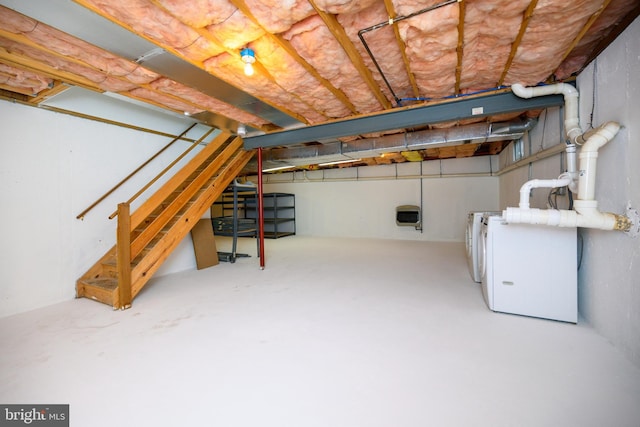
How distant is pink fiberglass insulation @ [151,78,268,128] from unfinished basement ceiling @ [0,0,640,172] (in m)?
0.03

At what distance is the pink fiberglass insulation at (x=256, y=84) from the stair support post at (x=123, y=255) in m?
1.85

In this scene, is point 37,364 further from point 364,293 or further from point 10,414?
point 364,293

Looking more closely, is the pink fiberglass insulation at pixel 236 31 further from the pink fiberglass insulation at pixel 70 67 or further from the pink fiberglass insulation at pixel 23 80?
the pink fiberglass insulation at pixel 23 80

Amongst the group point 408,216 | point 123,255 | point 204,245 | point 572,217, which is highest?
point 572,217

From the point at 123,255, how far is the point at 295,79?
279 cm

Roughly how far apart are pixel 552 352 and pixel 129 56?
14.2 feet

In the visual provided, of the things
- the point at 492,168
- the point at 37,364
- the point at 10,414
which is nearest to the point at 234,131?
the point at 37,364

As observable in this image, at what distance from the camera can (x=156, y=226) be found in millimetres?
3736

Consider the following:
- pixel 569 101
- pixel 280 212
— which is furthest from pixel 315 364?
pixel 280 212

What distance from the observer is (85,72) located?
2635 mm

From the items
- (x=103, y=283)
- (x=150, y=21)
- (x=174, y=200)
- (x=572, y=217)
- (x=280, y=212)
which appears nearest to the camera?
(x=150, y=21)

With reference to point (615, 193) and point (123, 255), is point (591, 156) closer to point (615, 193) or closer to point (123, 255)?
point (615, 193)

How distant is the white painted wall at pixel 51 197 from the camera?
9.78ft

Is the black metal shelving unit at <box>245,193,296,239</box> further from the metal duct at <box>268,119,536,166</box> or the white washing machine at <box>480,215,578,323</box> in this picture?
the white washing machine at <box>480,215,578,323</box>
